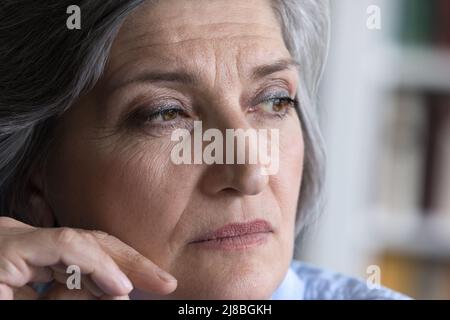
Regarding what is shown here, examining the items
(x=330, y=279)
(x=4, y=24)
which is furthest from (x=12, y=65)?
(x=330, y=279)

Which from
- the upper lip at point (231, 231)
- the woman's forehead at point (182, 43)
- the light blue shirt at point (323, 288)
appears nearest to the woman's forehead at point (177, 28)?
the woman's forehead at point (182, 43)

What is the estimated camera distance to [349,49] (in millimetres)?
2006

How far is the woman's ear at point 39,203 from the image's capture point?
1.03 meters

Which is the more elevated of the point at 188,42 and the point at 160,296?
the point at 188,42

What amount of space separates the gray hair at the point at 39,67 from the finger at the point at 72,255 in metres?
0.19

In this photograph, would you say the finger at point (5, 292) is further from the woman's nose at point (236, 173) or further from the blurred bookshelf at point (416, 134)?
the blurred bookshelf at point (416, 134)

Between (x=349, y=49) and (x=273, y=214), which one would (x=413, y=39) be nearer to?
(x=349, y=49)

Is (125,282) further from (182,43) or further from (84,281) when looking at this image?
(182,43)

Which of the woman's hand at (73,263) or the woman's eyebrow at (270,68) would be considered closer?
the woman's hand at (73,263)

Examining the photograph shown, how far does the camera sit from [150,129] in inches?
37.2

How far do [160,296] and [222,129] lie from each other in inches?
9.3

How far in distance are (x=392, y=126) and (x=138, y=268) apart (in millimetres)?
1320

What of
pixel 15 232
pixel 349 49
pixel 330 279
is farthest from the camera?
pixel 349 49
